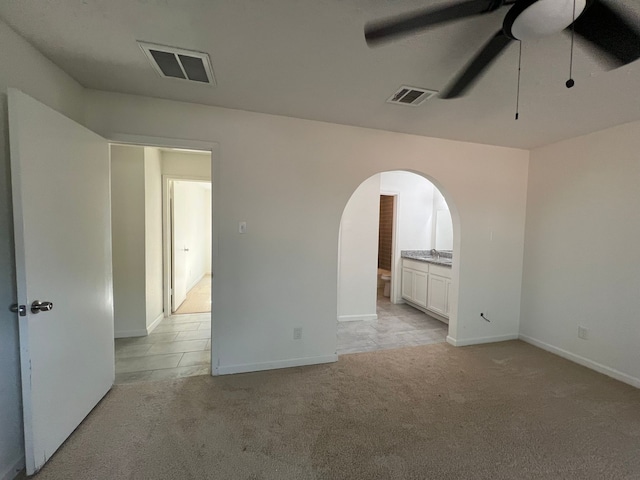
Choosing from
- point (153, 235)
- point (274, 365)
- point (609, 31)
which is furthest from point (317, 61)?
point (153, 235)

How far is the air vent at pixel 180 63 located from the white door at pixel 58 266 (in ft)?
2.18

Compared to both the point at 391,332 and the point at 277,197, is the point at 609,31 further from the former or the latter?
the point at 391,332

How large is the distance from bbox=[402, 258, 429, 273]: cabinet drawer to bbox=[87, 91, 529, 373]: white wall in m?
1.60

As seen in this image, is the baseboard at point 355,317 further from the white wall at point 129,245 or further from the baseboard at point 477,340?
the white wall at point 129,245

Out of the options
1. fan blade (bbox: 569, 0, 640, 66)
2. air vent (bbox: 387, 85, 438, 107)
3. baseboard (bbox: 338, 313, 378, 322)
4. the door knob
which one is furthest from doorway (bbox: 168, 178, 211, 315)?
fan blade (bbox: 569, 0, 640, 66)

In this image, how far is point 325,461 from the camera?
1575 millimetres

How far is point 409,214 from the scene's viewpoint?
4941 millimetres

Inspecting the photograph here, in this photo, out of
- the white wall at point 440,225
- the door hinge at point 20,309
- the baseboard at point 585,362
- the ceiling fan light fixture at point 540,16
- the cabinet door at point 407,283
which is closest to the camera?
the ceiling fan light fixture at point 540,16

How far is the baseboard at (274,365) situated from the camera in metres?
2.48

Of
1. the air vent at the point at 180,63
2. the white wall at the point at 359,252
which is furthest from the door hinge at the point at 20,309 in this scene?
the white wall at the point at 359,252

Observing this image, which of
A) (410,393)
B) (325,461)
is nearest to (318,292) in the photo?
(410,393)

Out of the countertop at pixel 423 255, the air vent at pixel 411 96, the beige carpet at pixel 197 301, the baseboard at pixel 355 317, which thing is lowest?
the beige carpet at pixel 197 301

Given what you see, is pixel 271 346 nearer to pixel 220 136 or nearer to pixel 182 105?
pixel 220 136

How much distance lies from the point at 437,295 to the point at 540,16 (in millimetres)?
3627
